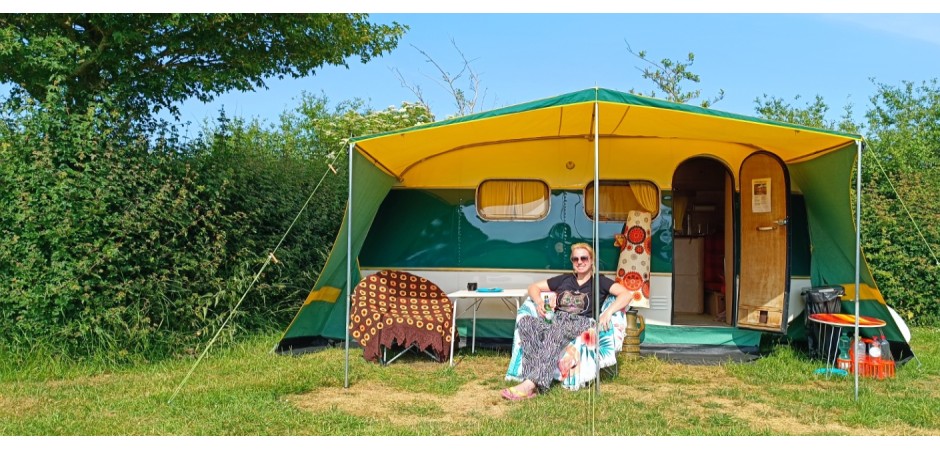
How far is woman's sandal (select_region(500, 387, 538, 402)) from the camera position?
169 inches

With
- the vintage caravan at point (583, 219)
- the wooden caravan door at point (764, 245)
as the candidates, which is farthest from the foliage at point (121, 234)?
the wooden caravan door at point (764, 245)

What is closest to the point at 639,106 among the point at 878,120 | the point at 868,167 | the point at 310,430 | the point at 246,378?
the point at 310,430

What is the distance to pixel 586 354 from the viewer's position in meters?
Answer: 4.51

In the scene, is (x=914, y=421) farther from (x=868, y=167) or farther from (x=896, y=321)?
(x=868, y=167)

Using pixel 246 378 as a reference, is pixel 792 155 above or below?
above

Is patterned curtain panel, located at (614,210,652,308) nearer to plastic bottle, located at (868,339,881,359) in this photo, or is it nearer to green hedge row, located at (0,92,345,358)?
plastic bottle, located at (868,339,881,359)

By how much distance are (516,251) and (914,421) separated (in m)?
3.11

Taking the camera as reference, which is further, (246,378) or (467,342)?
(467,342)

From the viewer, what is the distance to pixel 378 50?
830 cm

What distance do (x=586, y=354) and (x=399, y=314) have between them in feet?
5.48

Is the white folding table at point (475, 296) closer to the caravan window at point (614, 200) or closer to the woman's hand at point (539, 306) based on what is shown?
the woman's hand at point (539, 306)

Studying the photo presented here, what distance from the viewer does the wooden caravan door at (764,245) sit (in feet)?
17.8

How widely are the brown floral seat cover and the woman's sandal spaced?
1.18m

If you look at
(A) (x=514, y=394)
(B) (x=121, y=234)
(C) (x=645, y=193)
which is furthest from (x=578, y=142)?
(B) (x=121, y=234)
